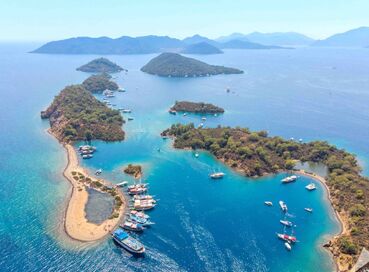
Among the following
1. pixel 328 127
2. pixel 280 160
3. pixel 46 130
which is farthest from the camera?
pixel 328 127

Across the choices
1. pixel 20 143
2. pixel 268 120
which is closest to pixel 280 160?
pixel 268 120

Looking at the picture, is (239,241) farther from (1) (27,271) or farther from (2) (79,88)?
(2) (79,88)

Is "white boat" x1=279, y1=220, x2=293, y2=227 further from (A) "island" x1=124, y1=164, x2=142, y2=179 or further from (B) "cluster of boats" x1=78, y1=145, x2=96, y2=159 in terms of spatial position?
(B) "cluster of boats" x1=78, y1=145, x2=96, y2=159

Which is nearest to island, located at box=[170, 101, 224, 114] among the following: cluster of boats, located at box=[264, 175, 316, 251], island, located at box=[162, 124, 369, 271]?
island, located at box=[162, 124, 369, 271]

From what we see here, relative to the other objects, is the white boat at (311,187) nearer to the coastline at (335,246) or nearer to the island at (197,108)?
the coastline at (335,246)

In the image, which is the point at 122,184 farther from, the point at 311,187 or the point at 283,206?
the point at 311,187

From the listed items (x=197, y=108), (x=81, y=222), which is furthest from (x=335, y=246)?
(x=197, y=108)

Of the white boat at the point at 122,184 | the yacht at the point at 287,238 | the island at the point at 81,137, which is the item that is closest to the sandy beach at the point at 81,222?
the island at the point at 81,137
